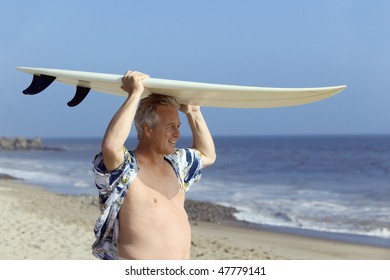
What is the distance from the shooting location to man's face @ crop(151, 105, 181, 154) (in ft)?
9.00

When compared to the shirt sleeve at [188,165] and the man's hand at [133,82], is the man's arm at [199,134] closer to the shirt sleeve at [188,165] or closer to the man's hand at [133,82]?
the shirt sleeve at [188,165]

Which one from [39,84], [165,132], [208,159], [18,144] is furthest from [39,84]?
[18,144]

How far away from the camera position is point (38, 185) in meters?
20.9

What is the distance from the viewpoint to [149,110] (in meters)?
2.79

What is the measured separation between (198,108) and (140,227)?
0.76 metres

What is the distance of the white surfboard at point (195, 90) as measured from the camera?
9.04 feet

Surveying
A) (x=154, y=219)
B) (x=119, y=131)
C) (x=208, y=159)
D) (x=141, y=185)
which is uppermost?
(x=208, y=159)

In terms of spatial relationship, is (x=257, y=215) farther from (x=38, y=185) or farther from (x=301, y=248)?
(x=38, y=185)

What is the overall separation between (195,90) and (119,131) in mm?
449

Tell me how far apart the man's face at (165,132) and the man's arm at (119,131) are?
7.6 inches

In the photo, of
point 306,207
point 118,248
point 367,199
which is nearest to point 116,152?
point 118,248

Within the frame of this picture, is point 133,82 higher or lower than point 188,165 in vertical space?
higher

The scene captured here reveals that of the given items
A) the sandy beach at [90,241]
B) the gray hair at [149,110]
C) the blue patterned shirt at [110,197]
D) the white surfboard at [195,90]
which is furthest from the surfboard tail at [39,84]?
the sandy beach at [90,241]

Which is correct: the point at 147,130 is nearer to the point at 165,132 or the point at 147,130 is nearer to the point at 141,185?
the point at 165,132
